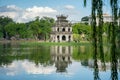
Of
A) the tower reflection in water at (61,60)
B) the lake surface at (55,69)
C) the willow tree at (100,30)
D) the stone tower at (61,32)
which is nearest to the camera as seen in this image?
the willow tree at (100,30)

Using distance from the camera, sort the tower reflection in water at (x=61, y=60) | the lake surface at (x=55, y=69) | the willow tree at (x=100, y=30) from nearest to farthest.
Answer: the willow tree at (x=100, y=30), the lake surface at (x=55, y=69), the tower reflection in water at (x=61, y=60)

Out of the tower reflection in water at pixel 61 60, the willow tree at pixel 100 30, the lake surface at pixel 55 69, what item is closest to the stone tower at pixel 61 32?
the tower reflection in water at pixel 61 60

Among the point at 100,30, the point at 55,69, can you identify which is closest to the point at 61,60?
the point at 55,69

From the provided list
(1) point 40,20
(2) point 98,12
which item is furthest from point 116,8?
(1) point 40,20

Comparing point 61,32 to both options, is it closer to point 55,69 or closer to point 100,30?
point 55,69

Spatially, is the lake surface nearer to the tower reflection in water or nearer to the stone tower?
the tower reflection in water

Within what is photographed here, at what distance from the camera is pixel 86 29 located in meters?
86.9

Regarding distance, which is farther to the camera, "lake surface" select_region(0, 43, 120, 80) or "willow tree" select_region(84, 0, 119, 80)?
"lake surface" select_region(0, 43, 120, 80)

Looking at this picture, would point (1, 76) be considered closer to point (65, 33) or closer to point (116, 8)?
point (116, 8)

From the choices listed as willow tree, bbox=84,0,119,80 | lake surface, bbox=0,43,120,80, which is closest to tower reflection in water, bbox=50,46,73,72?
lake surface, bbox=0,43,120,80

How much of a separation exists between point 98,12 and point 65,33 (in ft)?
251

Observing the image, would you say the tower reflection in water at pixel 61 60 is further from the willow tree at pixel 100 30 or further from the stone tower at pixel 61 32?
the stone tower at pixel 61 32

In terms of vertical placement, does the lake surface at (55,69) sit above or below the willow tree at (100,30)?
below

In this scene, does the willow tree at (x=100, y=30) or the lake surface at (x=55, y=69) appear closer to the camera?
the willow tree at (x=100, y=30)
